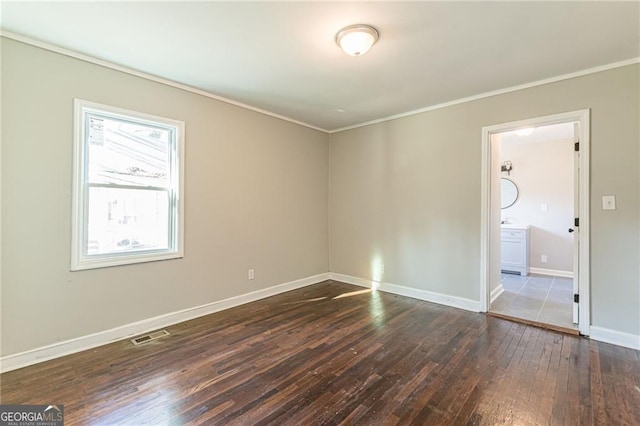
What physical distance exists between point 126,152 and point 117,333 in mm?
1742

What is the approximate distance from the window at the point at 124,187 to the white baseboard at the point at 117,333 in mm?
629

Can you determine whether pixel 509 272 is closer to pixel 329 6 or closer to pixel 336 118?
pixel 336 118

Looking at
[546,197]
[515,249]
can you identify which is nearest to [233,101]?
[515,249]

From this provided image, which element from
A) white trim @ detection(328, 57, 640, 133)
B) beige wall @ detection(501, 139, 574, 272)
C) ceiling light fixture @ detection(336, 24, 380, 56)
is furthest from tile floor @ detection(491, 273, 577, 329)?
ceiling light fixture @ detection(336, 24, 380, 56)

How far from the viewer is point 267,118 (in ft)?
13.5

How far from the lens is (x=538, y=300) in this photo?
391 centimetres

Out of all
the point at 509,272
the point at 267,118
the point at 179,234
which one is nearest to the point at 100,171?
the point at 179,234

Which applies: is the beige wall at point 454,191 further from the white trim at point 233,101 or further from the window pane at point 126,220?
the window pane at point 126,220

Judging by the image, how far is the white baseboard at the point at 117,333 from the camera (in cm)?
230

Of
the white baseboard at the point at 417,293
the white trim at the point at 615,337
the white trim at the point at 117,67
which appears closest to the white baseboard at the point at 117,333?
the white baseboard at the point at 417,293

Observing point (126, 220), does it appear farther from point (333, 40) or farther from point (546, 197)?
point (546, 197)

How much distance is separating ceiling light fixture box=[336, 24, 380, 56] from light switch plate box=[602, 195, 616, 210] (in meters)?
2.60

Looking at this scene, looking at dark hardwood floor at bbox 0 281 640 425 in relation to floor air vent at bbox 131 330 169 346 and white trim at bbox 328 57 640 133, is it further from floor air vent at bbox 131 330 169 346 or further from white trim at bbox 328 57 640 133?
white trim at bbox 328 57 640 133

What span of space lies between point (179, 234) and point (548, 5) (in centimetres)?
366
